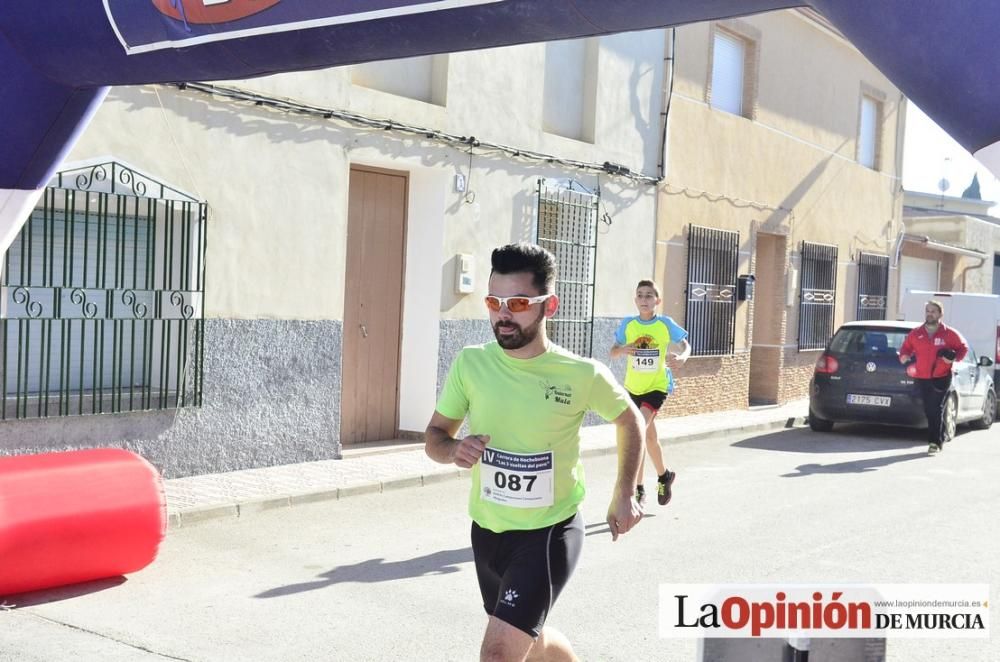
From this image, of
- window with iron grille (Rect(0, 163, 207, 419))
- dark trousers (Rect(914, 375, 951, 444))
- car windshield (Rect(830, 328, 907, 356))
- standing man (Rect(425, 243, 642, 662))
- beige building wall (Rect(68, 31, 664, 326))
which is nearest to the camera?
standing man (Rect(425, 243, 642, 662))

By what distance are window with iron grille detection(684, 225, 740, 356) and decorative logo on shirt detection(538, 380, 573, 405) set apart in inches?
500

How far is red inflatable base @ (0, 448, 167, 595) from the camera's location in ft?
19.9

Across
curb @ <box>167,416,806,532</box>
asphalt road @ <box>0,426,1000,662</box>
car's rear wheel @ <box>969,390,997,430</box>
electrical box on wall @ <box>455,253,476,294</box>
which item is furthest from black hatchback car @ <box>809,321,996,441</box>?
electrical box on wall @ <box>455,253,476,294</box>

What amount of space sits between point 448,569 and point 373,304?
550 cm

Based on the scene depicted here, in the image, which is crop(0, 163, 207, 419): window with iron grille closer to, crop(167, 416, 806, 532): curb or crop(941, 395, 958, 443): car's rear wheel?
crop(167, 416, 806, 532): curb

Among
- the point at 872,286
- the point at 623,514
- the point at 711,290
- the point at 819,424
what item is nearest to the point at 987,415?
the point at 819,424

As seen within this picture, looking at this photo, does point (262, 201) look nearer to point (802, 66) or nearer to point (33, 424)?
point (33, 424)

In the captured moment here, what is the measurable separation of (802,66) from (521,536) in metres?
17.3

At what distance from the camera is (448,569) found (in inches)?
285

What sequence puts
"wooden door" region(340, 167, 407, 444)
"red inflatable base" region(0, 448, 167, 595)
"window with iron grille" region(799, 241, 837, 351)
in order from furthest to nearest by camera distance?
"window with iron grille" region(799, 241, 837, 351)
"wooden door" region(340, 167, 407, 444)
"red inflatable base" region(0, 448, 167, 595)

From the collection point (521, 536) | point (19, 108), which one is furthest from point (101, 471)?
point (521, 536)

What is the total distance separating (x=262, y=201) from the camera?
10.5 metres

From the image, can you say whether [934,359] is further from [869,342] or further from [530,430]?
[530,430]

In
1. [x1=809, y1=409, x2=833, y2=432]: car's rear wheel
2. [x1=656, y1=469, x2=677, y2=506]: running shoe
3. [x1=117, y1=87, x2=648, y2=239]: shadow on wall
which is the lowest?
[x1=809, y1=409, x2=833, y2=432]: car's rear wheel
